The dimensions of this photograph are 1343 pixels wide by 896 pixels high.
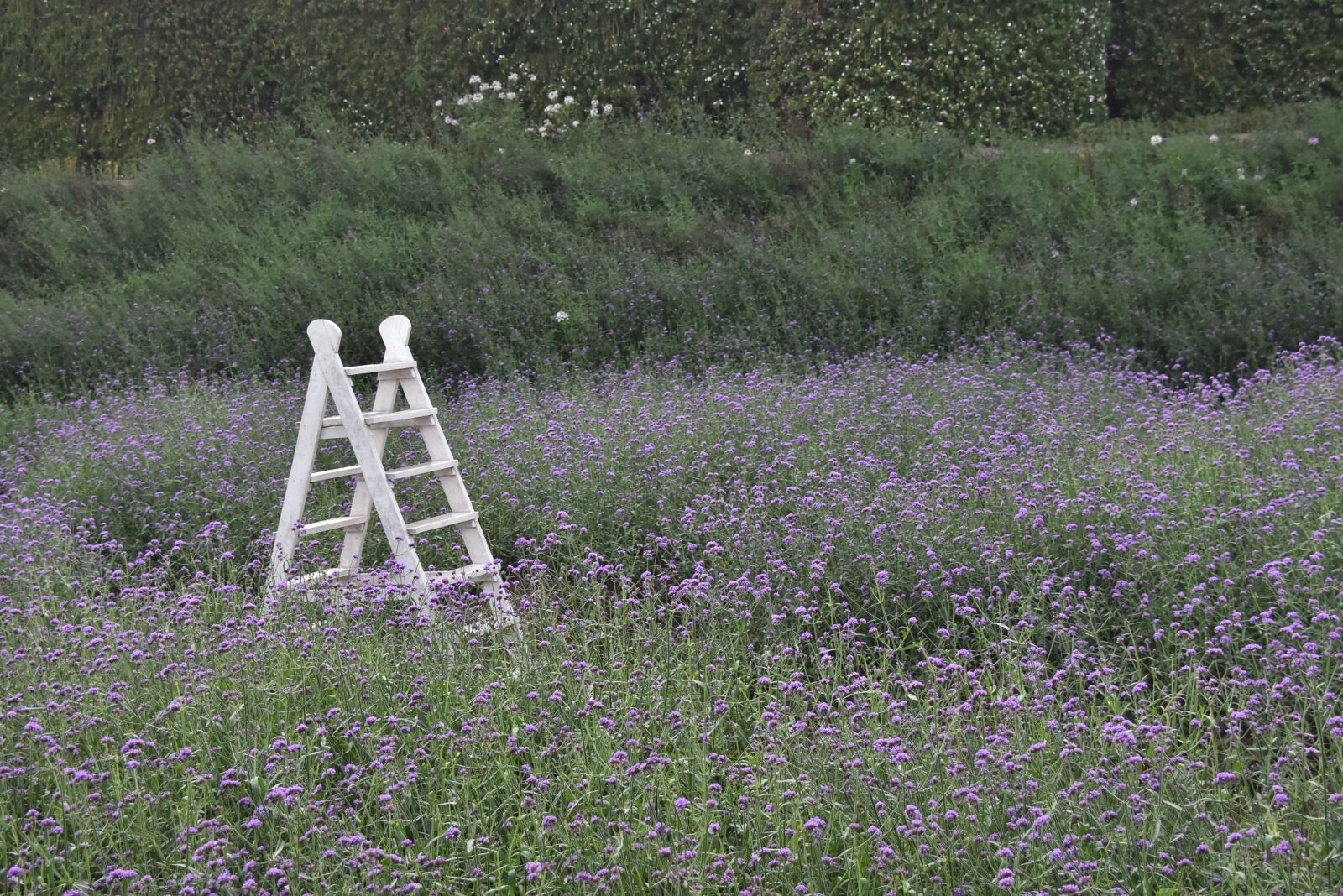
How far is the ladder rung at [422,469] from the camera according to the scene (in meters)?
4.33

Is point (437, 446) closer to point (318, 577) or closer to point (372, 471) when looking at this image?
point (372, 471)

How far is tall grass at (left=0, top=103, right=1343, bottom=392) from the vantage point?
787 centimetres

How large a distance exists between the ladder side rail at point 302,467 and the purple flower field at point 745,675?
382 millimetres

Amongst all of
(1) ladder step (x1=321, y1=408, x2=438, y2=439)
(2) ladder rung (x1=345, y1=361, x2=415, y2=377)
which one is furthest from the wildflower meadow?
(2) ladder rung (x1=345, y1=361, x2=415, y2=377)

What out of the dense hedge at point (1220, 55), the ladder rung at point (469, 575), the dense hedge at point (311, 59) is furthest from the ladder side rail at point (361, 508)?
the dense hedge at point (1220, 55)

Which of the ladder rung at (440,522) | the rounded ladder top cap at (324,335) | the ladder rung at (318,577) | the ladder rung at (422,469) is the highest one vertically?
the rounded ladder top cap at (324,335)

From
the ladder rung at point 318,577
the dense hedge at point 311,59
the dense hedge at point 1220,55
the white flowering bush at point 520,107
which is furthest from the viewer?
the dense hedge at point 311,59

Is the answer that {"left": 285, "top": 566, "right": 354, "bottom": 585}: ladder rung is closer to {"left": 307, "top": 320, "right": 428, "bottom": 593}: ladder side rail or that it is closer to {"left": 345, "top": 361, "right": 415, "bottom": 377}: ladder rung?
{"left": 307, "top": 320, "right": 428, "bottom": 593}: ladder side rail

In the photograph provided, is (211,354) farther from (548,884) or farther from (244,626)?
(548,884)

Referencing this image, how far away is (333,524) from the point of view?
4387 mm

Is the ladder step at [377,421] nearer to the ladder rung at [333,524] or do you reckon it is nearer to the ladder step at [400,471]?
the ladder step at [400,471]

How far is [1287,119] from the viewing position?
1016 centimetres

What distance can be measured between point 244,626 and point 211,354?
559 cm

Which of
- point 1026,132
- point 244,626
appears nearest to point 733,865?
point 244,626
